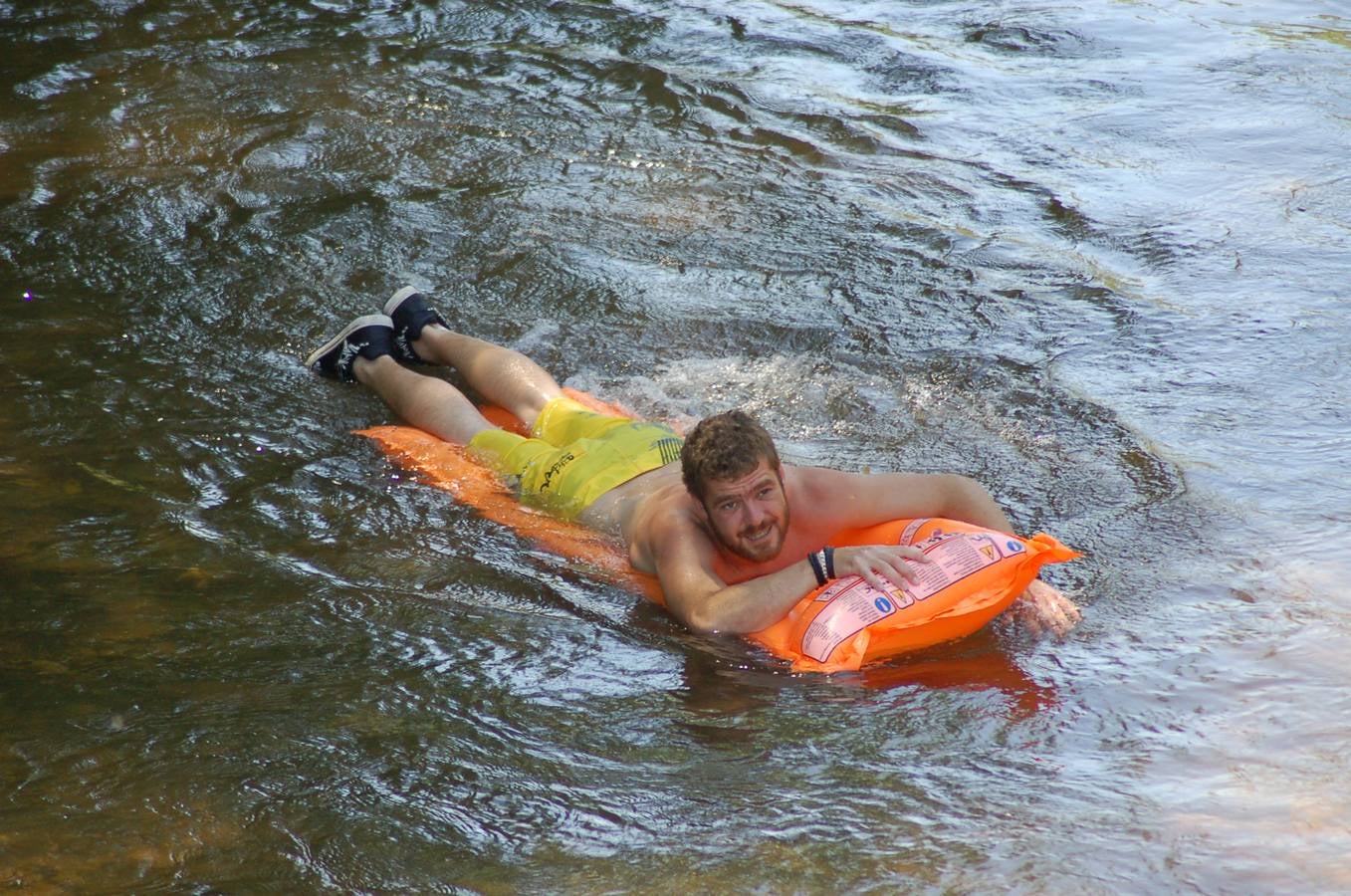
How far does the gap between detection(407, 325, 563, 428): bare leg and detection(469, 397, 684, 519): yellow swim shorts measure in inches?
6.2

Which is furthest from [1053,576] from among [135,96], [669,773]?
[135,96]

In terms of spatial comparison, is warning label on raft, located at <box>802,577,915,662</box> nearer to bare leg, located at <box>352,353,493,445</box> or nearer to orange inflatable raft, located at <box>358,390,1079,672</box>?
orange inflatable raft, located at <box>358,390,1079,672</box>

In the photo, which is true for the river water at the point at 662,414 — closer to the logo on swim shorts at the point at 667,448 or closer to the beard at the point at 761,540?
the beard at the point at 761,540

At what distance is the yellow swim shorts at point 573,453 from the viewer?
6.56 m

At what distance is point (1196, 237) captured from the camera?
359 inches

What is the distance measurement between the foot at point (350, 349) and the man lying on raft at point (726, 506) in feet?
3.23

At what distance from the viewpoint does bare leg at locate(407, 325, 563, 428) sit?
24.0ft

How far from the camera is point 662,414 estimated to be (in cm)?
752

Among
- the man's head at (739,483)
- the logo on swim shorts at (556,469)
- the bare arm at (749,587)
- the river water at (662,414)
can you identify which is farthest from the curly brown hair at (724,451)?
the logo on swim shorts at (556,469)

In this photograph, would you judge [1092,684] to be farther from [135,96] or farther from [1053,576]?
[135,96]

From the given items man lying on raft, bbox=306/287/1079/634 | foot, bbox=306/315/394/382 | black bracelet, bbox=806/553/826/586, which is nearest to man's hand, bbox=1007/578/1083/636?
man lying on raft, bbox=306/287/1079/634

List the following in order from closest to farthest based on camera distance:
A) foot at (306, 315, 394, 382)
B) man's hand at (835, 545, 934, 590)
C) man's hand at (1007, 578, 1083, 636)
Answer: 1. man's hand at (835, 545, 934, 590)
2. man's hand at (1007, 578, 1083, 636)
3. foot at (306, 315, 394, 382)

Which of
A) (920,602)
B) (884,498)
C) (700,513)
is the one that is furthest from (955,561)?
(700,513)

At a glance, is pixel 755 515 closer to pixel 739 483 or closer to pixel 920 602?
pixel 739 483
